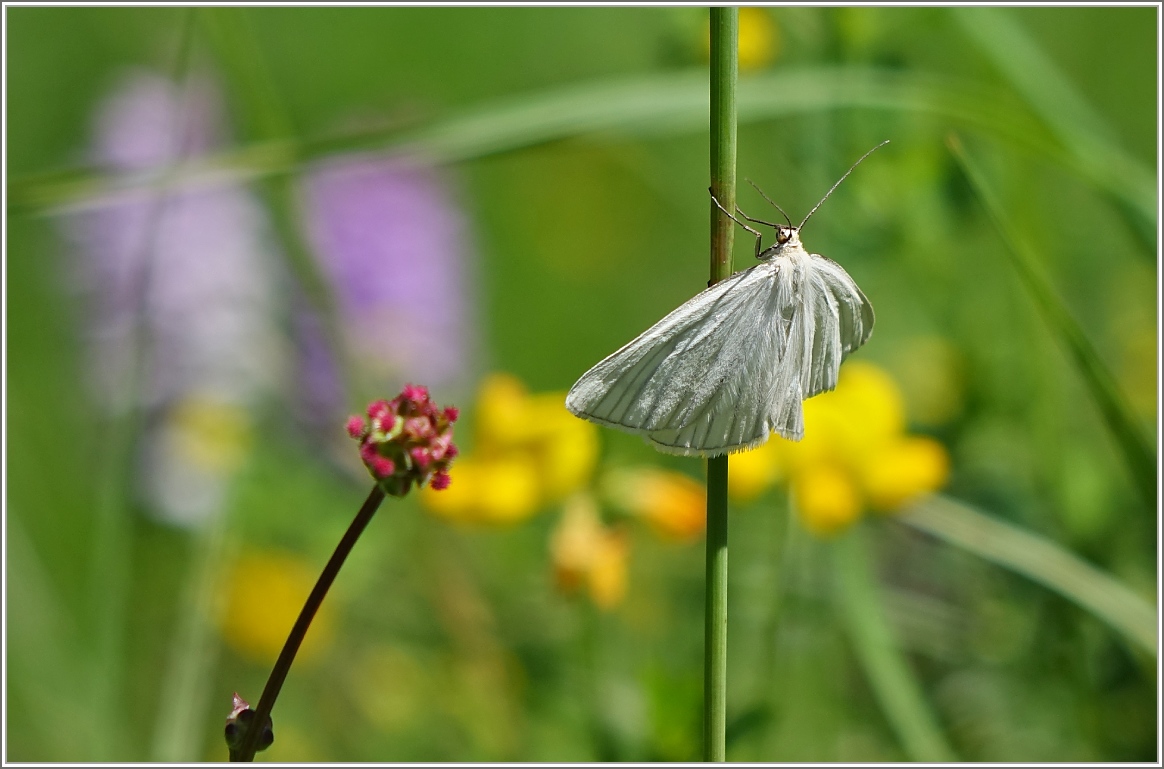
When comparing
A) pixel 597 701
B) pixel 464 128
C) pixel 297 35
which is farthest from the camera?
pixel 297 35

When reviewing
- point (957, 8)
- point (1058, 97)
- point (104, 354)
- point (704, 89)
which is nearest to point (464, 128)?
point (704, 89)

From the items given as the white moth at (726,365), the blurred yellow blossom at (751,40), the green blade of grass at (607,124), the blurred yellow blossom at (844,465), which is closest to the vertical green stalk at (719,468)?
the white moth at (726,365)

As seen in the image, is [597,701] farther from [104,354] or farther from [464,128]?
[104,354]

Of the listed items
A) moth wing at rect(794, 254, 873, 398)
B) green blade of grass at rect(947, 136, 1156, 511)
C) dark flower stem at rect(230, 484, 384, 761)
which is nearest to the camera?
dark flower stem at rect(230, 484, 384, 761)

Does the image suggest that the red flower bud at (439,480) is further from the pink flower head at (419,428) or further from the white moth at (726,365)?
the white moth at (726,365)

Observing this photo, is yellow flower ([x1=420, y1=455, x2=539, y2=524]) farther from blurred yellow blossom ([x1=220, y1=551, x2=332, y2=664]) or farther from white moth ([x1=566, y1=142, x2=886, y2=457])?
blurred yellow blossom ([x1=220, y1=551, x2=332, y2=664])

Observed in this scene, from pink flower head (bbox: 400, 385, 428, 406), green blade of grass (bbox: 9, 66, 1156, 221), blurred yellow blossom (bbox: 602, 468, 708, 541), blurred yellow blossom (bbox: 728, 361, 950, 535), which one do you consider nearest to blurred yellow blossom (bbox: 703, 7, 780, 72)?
green blade of grass (bbox: 9, 66, 1156, 221)
